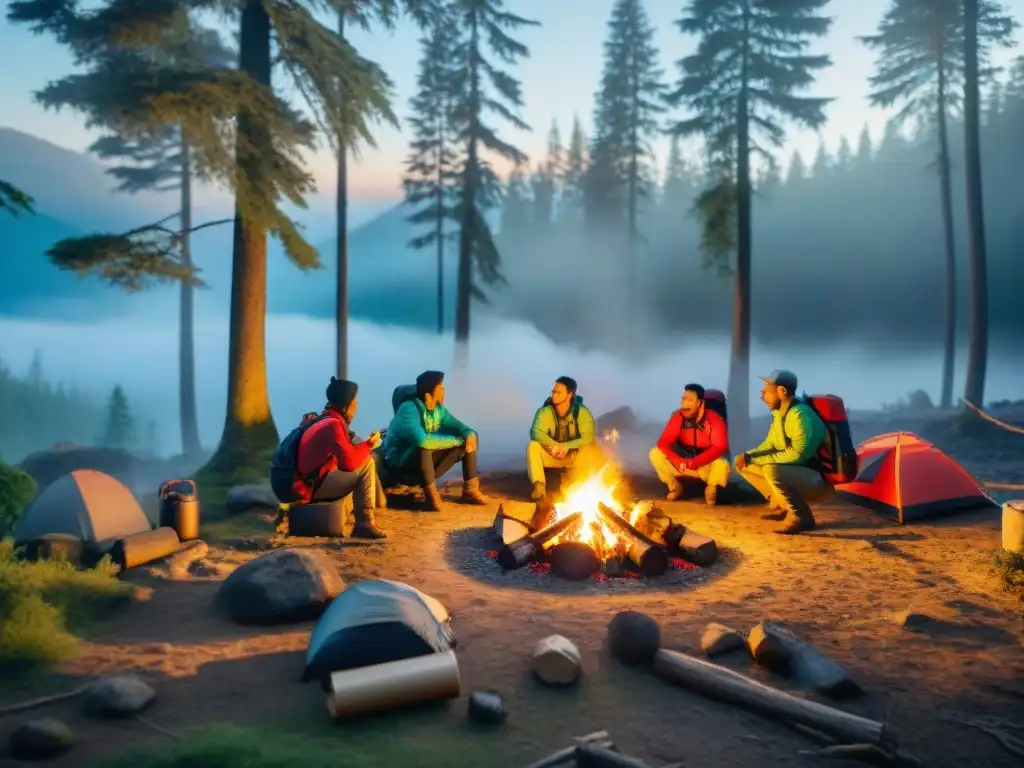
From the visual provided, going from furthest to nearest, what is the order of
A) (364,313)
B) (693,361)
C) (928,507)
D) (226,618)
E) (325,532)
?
(364,313), (693,361), (928,507), (325,532), (226,618)

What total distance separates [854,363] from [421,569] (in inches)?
1870

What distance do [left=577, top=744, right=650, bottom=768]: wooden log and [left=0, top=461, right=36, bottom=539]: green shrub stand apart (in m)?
6.93

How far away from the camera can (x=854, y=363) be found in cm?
4888

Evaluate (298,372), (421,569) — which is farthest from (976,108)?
(298,372)

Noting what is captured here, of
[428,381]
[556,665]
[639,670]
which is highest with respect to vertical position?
Answer: [428,381]

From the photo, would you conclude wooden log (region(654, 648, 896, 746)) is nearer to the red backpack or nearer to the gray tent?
the red backpack

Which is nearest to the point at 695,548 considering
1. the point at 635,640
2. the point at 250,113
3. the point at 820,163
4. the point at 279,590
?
the point at 635,640

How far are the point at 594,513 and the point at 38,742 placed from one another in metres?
5.29

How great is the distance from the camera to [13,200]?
6371 millimetres

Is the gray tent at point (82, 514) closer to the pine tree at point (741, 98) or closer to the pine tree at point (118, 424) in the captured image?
the pine tree at point (741, 98)

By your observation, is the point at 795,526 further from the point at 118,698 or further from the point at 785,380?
the point at 118,698

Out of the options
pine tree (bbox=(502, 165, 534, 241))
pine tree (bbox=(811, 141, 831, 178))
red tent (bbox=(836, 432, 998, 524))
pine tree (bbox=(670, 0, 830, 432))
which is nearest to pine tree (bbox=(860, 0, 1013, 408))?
pine tree (bbox=(670, 0, 830, 432))

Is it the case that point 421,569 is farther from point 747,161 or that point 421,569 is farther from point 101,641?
point 747,161

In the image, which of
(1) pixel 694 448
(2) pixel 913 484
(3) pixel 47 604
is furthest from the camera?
(1) pixel 694 448
